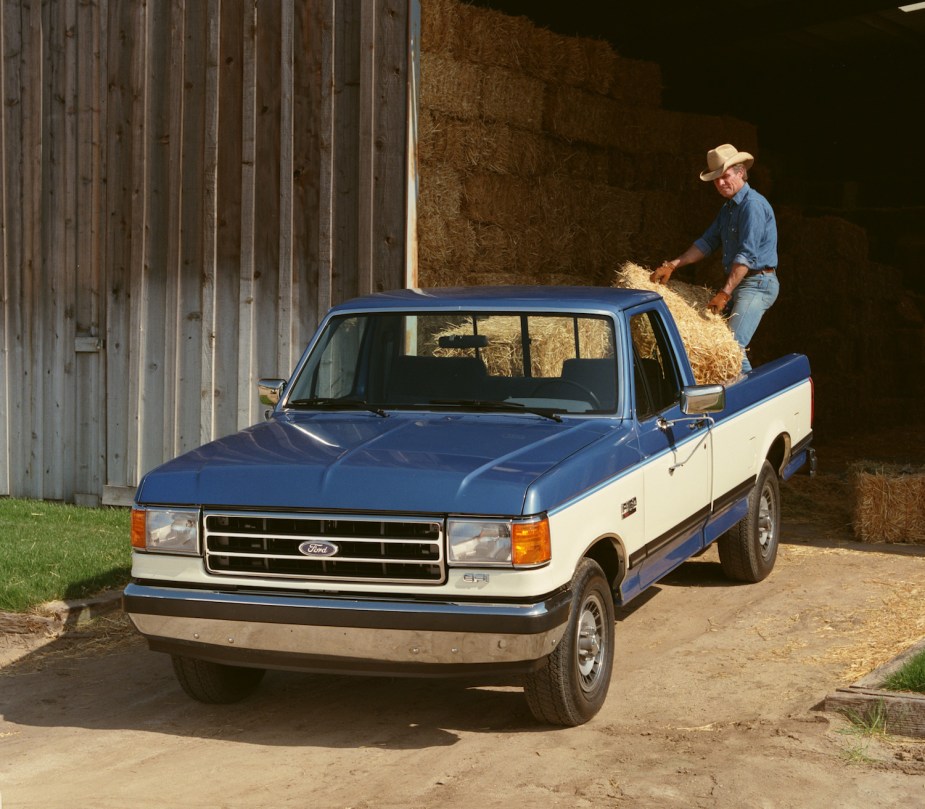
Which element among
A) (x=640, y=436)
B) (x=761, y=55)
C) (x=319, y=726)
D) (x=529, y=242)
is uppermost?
(x=761, y=55)

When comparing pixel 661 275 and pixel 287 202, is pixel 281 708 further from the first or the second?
pixel 287 202

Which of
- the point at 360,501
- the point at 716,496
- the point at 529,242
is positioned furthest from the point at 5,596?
the point at 529,242

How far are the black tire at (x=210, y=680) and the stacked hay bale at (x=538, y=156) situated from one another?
5.00 meters

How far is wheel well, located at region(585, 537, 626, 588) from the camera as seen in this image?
19.5 feet

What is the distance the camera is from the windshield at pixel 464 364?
642 cm

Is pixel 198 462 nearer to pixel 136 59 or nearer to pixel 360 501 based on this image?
pixel 360 501

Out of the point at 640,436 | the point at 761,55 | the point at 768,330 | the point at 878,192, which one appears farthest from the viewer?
the point at 878,192

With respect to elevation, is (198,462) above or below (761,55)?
below

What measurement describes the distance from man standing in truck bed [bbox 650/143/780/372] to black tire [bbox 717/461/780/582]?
1529 millimetres

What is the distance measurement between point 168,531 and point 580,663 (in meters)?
1.77

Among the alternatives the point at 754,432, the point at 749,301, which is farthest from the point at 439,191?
the point at 754,432

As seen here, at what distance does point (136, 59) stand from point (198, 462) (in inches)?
253

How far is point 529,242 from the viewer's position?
11.8 meters

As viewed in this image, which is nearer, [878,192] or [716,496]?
[716,496]
